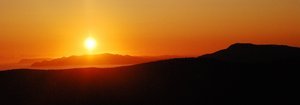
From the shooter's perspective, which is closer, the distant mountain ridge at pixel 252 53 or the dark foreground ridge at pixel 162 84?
the dark foreground ridge at pixel 162 84

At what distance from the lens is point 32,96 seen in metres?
57.2

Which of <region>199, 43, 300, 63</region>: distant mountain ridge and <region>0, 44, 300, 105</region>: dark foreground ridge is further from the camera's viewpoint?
A: <region>199, 43, 300, 63</region>: distant mountain ridge

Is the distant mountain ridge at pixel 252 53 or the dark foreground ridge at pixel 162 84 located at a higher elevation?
the distant mountain ridge at pixel 252 53

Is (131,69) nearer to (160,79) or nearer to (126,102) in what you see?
(160,79)

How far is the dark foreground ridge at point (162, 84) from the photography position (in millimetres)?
55375

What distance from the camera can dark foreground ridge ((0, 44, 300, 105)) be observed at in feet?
182

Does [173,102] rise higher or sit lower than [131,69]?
lower

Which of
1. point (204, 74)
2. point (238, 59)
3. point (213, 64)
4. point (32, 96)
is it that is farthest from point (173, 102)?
point (238, 59)

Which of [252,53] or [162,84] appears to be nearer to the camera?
[162,84]

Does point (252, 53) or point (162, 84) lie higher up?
point (252, 53)

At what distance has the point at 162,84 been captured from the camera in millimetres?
59625

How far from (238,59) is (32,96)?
267 feet

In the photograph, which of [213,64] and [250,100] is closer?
[250,100]

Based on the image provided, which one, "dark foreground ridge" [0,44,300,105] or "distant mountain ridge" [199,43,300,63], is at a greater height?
"distant mountain ridge" [199,43,300,63]
